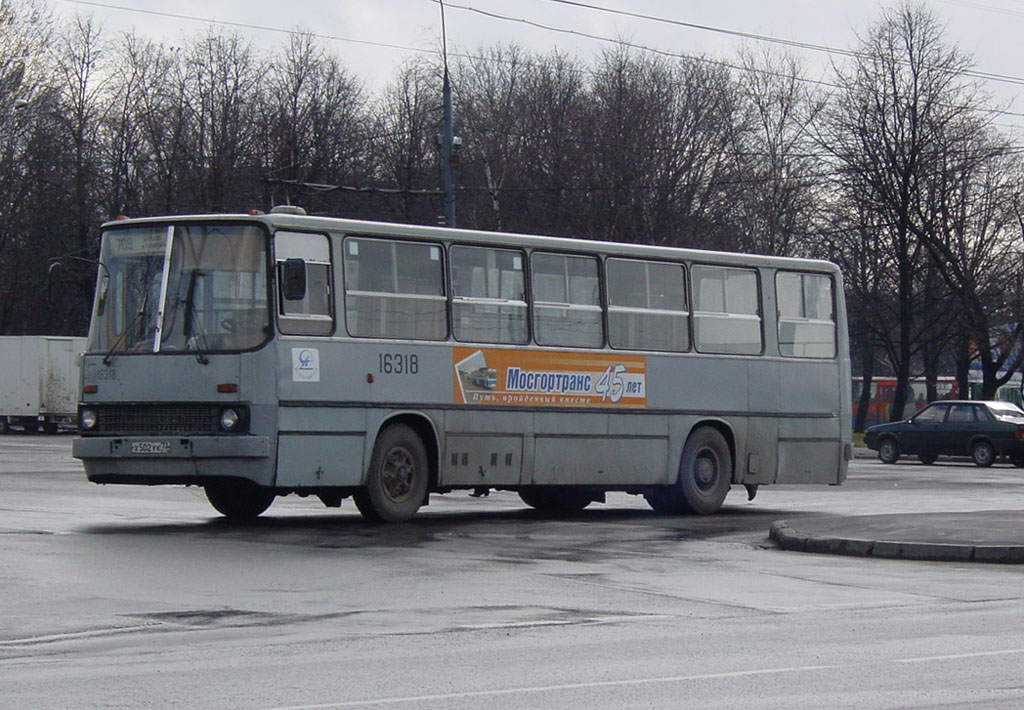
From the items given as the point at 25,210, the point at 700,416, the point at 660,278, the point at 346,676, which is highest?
the point at 25,210

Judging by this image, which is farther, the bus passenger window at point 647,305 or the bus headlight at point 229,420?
the bus passenger window at point 647,305

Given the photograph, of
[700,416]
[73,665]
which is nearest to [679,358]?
[700,416]

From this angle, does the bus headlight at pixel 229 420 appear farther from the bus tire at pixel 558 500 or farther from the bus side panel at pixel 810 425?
the bus side panel at pixel 810 425

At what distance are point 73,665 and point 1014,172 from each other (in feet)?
183

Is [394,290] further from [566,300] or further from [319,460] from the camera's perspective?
[566,300]

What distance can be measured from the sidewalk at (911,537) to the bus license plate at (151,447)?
594cm

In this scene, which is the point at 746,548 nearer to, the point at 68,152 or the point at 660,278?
the point at 660,278

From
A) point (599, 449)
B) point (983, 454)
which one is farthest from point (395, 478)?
point (983, 454)

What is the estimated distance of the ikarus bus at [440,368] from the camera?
16.9 m

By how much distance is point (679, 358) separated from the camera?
69.3 ft

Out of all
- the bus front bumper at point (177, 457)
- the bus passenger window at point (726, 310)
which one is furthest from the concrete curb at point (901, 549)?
the bus passenger window at point (726, 310)

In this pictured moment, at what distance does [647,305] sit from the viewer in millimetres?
20969

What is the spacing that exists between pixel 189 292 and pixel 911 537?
7287mm

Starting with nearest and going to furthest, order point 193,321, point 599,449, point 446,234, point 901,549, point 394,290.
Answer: point 901,549 → point 193,321 → point 394,290 → point 446,234 → point 599,449
